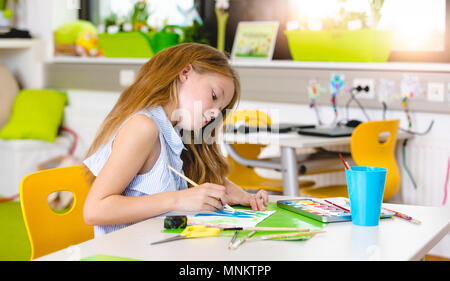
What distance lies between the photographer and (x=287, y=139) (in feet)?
8.13

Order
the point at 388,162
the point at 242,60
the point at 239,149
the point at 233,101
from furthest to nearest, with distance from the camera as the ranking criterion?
the point at 242,60 → the point at 239,149 → the point at 388,162 → the point at 233,101

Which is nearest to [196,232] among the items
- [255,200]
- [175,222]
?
[175,222]

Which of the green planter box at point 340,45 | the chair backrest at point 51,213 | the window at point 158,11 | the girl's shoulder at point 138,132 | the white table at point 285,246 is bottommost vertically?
the chair backrest at point 51,213

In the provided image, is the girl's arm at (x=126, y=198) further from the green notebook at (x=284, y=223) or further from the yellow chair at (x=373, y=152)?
the yellow chair at (x=373, y=152)

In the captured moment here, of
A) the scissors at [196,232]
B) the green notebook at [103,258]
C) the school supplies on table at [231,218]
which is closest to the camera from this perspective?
the green notebook at [103,258]

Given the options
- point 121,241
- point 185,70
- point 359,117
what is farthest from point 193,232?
point 359,117

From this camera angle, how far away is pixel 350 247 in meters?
0.98

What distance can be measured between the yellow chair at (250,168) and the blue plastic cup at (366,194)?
1511mm

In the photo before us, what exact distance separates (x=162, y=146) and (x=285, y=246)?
463 mm

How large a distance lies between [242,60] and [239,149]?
0.64m

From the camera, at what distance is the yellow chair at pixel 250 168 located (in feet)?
8.93

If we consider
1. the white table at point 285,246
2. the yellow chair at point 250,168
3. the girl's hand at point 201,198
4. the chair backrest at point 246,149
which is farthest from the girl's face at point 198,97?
the chair backrest at point 246,149

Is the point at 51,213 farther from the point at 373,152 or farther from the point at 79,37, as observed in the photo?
the point at 79,37
